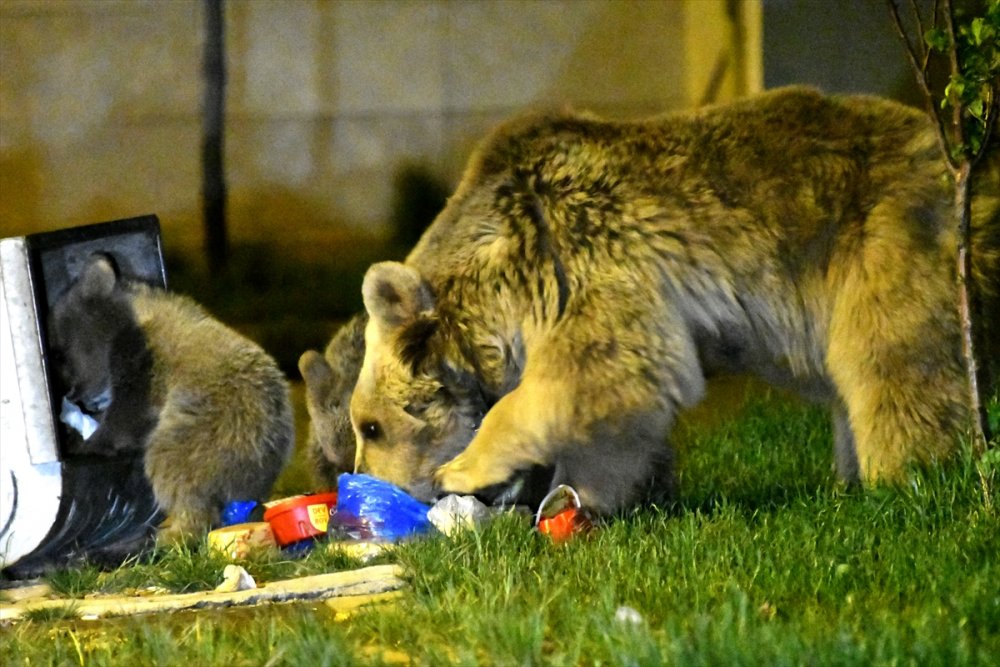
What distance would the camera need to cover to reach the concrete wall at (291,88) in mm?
8977

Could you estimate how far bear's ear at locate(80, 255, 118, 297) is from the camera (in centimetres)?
600

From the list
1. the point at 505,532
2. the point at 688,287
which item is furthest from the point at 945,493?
the point at 505,532

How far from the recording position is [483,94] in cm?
906

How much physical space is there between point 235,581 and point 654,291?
194 cm

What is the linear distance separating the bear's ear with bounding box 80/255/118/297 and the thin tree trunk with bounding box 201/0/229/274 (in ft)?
10.5

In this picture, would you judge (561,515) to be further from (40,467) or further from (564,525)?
(40,467)

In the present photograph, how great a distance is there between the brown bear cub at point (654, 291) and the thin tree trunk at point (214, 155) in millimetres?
3827

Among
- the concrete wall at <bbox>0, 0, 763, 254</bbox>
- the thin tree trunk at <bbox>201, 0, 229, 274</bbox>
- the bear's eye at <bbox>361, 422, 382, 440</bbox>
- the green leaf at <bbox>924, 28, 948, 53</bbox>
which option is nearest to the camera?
the green leaf at <bbox>924, 28, 948, 53</bbox>

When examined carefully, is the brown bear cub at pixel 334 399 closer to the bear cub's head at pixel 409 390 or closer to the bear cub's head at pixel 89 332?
the bear cub's head at pixel 409 390

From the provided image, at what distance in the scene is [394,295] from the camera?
5469 mm

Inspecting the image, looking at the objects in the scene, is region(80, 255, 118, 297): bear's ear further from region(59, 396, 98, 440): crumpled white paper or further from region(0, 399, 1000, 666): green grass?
region(0, 399, 1000, 666): green grass

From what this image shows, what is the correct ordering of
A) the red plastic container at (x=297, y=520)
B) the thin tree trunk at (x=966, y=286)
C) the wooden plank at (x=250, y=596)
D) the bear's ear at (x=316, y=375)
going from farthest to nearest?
the bear's ear at (x=316, y=375) → the red plastic container at (x=297, y=520) → the thin tree trunk at (x=966, y=286) → the wooden plank at (x=250, y=596)

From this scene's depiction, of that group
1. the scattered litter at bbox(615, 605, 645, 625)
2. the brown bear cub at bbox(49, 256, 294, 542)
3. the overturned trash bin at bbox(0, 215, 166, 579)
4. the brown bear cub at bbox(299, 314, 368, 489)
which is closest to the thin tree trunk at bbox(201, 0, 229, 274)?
the brown bear cub at bbox(299, 314, 368, 489)

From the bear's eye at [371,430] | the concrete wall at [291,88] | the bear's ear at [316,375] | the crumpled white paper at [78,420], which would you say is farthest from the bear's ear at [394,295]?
the concrete wall at [291,88]
